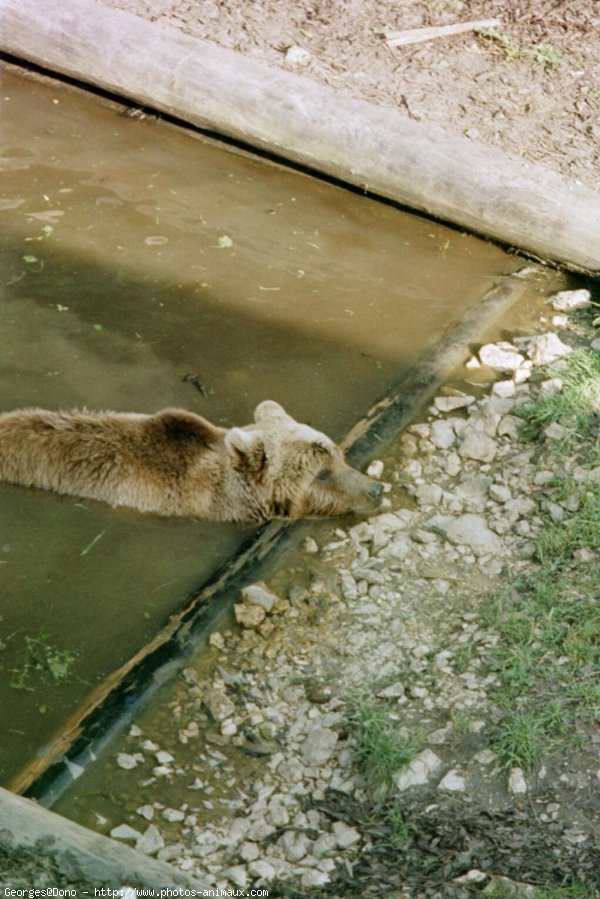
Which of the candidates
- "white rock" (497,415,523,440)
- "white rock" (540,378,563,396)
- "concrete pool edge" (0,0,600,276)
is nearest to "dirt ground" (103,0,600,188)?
"concrete pool edge" (0,0,600,276)

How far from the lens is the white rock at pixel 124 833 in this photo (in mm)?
4027

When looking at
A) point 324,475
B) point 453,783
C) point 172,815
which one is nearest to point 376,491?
point 324,475

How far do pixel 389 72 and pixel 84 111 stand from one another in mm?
2187

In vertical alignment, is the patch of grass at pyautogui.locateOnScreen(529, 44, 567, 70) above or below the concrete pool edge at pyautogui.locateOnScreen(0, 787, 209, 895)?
above

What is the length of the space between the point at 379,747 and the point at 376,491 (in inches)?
59.6

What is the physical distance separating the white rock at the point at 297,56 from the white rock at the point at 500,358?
309 centimetres

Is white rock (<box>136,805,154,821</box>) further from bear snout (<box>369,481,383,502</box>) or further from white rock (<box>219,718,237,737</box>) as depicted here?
bear snout (<box>369,481,383,502</box>)

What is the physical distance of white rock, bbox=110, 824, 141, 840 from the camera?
4.03 m

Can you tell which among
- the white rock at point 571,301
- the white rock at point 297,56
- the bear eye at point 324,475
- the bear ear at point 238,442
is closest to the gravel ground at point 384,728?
the bear eye at point 324,475

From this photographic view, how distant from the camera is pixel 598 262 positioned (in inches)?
285

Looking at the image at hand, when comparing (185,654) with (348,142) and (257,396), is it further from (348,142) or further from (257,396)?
(348,142)

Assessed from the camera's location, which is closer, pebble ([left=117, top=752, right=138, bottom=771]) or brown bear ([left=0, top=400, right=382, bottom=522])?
pebble ([left=117, top=752, right=138, bottom=771])

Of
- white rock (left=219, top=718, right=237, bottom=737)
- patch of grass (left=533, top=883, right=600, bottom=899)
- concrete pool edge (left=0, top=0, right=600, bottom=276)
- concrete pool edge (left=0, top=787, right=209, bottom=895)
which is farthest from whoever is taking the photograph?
concrete pool edge (left=0, top=0, right=600, bottom=276)

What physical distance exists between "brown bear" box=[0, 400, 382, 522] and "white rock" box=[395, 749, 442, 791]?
1.51 m
